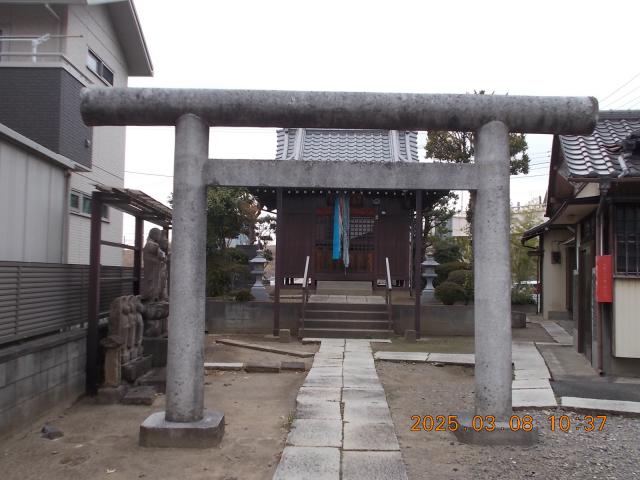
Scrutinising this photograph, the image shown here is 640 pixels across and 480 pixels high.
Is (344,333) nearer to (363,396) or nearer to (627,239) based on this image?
(363,396)

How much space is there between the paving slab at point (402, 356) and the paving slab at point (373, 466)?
554 cm

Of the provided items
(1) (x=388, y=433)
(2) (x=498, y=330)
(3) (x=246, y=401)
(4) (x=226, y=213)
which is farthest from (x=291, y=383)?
(4) (x=226, y=213)

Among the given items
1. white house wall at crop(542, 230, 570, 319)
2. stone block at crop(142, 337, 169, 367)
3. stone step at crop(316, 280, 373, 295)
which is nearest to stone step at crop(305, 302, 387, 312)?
stone step at crop(316, 280, 373, 295)

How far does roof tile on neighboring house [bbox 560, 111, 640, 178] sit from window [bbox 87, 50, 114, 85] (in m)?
11.5

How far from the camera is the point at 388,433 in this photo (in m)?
6.14

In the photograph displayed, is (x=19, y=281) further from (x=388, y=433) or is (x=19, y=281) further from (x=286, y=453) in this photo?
(x=388, y=433)

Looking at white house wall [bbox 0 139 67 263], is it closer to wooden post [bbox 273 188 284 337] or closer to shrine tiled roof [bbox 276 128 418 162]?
wooden post [bbox 273 188 284 337]

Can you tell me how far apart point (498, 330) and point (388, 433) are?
5.42 ft

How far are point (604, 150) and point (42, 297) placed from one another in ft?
28.7

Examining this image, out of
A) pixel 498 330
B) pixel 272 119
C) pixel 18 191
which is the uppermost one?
pixel 272 119

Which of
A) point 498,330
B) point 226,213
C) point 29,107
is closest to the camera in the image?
point 498,330

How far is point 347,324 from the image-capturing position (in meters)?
14.5

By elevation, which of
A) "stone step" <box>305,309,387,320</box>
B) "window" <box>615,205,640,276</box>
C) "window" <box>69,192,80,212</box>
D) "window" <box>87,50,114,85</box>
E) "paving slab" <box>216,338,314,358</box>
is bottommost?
"paving slab" <box>216,338,314,358</box>

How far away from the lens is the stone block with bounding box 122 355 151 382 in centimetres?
804
